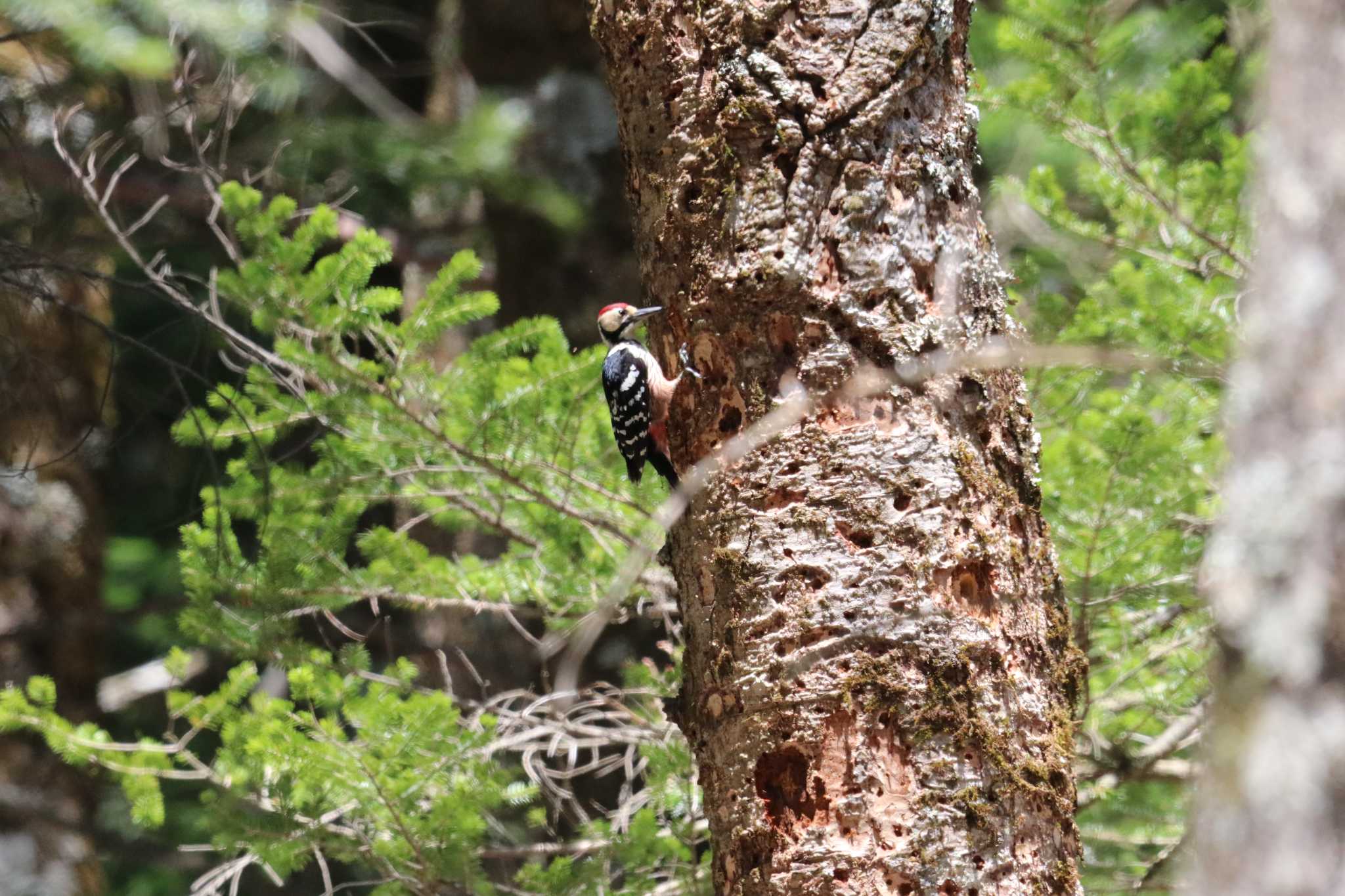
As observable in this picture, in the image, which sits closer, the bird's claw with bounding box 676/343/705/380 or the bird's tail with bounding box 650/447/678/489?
the bird's claw with bounding box 676/343/705/380

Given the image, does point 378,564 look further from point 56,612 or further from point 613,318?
point 56,612

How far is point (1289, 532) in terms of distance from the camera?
40.2 inches

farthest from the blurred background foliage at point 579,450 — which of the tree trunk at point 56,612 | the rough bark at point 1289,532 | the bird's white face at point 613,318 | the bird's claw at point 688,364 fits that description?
the rough bark at point 1289,532

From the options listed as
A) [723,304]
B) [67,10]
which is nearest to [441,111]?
[67,10]

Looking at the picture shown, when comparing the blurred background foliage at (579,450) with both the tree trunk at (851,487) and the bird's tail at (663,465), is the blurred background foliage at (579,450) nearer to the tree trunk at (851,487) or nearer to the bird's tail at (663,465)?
the bird's tail at (663,465)

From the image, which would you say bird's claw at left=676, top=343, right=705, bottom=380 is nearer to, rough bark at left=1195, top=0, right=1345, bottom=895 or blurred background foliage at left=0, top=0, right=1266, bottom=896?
blurred background foliage at left=0, top=0, right=1266, bottom=896

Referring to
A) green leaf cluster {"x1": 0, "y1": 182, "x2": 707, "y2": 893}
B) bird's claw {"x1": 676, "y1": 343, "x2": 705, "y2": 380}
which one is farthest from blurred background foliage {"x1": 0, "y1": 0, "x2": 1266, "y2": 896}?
bird's claw {"x1": 676, "y1": 343, "x2": 705, "y2": 380}

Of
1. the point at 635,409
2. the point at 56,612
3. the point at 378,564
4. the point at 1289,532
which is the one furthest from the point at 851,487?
the point at 56,612

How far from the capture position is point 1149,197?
3.92m

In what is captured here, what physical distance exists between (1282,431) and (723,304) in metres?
1.58

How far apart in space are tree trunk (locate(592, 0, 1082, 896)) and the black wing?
69 cm

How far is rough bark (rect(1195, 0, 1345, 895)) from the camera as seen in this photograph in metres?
0.99

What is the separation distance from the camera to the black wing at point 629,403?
336cm

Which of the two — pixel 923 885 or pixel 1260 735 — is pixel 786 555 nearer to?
pixel 923 885
